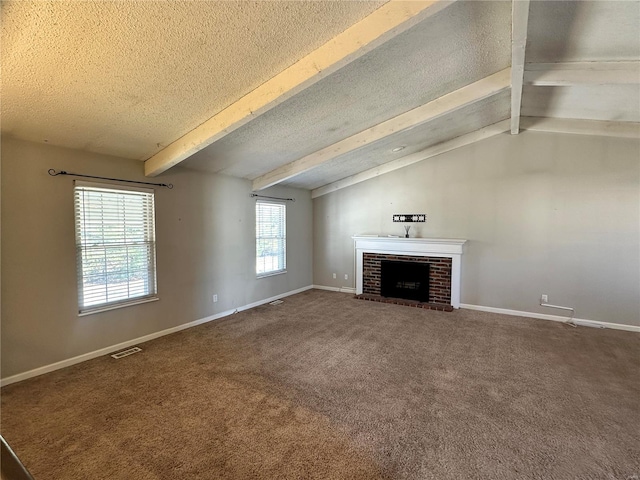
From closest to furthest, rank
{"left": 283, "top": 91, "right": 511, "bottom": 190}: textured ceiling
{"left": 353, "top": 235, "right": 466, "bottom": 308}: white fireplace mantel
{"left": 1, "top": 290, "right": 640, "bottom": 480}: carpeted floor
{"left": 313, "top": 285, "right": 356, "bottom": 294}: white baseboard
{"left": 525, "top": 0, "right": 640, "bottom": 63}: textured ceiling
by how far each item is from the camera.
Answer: {"left": 1, "top": 290, "right": 640, "bottom": 480}: carpeted floor, {"left": 525, "top": 0, "right": 640, "bottom": 63}: textured ceiling, {"left": 283, "top": 91, "right": 511, "bottom": 190}: textured ceiling, {"left": 353, "top": 235, "right": 466, "bottom": 308}: white fireplace mantel, {"left": 313, "top": 285, "right": 356, "bottom": 294}: white baseboard

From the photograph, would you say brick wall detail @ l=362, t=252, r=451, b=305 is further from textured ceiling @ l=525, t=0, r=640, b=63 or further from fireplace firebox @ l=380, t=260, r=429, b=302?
textured ceiling @ l=525, t=0, r=640, b=63

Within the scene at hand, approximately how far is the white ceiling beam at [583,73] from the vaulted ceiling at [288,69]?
1 cm

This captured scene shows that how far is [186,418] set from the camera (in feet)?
7.30

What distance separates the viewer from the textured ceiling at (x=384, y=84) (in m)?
2.31

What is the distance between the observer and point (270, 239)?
18.8 feet

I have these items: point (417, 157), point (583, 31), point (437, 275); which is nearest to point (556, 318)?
point (437, 275)

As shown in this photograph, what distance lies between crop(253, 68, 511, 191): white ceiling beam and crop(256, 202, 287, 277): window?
38.0 inches

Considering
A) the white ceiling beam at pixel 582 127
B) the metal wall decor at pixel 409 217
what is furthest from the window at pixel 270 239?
the white ceiling beam at pixel 582 127

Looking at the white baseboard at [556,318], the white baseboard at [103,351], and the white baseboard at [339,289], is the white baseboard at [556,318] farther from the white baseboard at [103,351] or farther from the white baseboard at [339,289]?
the white baseboard at [103,351]

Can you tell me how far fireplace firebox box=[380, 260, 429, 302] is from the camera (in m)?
5.48

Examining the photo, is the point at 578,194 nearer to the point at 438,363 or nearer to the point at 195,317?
the point at 438,363

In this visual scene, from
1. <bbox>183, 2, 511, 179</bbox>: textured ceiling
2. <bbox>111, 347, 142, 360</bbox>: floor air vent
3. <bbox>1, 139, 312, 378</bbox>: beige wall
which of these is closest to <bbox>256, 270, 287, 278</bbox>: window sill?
<bbox>1, 139, 312, 378</bbox>: beige wall

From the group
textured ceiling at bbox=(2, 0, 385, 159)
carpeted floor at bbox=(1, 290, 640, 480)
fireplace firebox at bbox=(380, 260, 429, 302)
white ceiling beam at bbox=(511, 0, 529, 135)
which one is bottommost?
carpeted floor at bbox=(1, 290, 640, 480)

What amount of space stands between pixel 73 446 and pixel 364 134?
4052 millimetres
